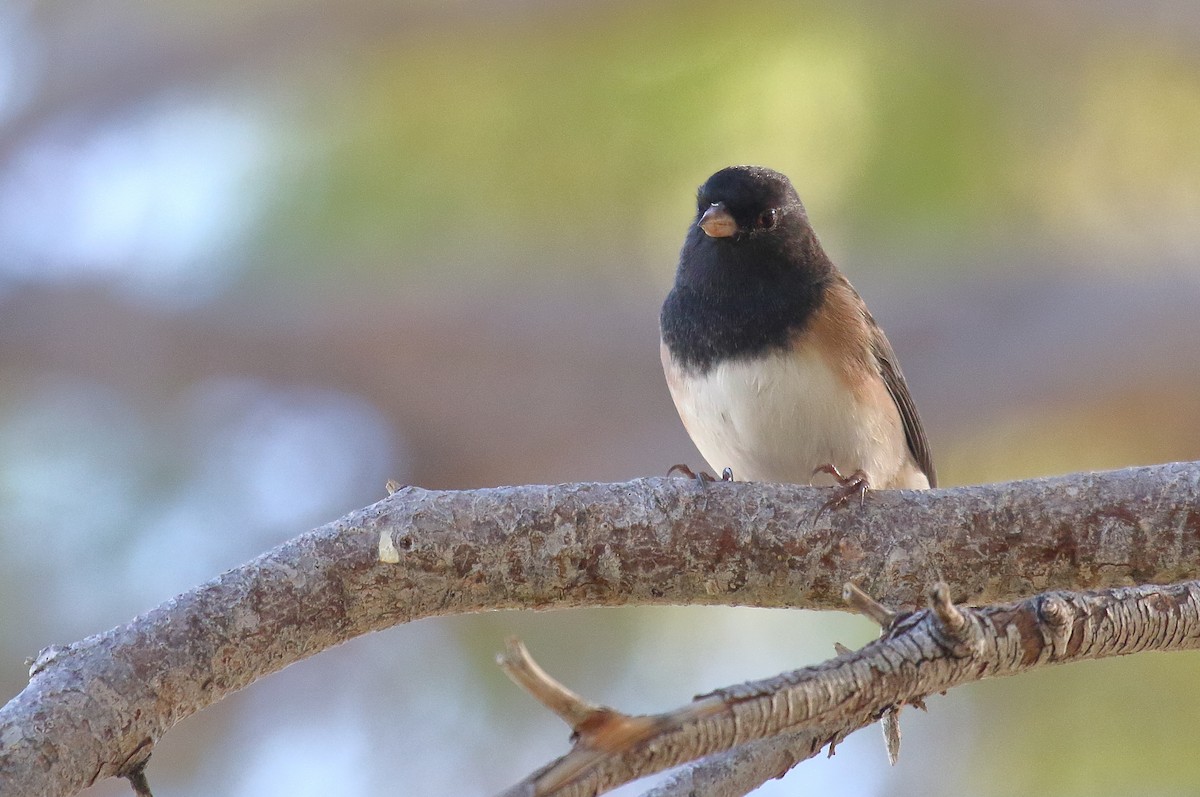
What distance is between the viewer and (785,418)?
2.11 m

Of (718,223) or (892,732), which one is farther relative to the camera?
(718,223)

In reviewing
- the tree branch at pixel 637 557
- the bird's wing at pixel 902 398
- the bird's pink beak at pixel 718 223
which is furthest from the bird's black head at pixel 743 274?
the tree branch at pixel 637 557

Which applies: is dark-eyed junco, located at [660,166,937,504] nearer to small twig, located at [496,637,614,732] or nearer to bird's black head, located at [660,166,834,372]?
bird's black head, located at [660,166,834,372]

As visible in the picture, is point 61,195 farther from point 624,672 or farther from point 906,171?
point 906,171

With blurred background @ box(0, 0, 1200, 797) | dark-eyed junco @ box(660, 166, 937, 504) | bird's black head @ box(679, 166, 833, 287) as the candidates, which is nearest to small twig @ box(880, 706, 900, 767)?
dark-eyed junco @ box(660, 166, 937, 504)

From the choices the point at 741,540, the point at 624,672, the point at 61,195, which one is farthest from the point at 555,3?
the point at 741,540

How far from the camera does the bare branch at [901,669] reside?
1040 millimetres

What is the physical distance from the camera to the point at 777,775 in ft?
4.43

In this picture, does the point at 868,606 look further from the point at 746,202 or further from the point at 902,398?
the point at 902,398

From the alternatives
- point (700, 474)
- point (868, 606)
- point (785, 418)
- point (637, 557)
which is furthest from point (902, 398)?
point (868, 606)

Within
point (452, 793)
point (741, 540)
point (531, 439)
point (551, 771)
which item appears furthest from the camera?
point (531, 439)

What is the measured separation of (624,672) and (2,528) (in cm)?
175

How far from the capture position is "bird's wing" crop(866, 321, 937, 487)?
2375 mm

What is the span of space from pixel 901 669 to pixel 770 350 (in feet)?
3.22
